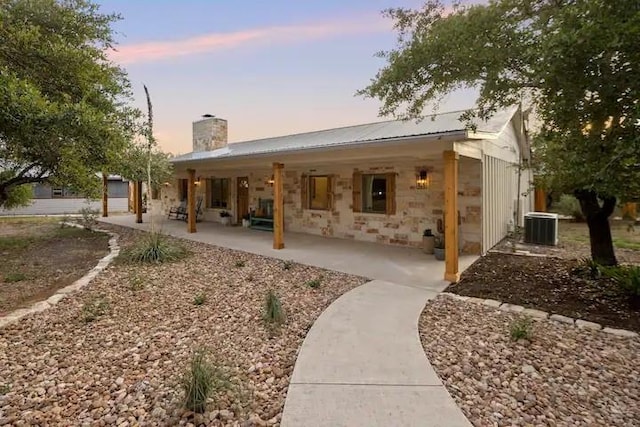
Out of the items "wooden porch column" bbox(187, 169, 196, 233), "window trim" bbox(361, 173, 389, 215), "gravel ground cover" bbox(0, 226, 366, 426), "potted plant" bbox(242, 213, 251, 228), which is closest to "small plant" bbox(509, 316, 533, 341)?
"gravel ground cover" bbox(0, 226, 366, 426)

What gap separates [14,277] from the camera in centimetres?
587

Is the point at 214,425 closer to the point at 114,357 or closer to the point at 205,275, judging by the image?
the point at 114,357

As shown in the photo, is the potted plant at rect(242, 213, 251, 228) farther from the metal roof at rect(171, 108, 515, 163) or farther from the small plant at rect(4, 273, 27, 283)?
the small plant at rect(4, 273, 27, 283)

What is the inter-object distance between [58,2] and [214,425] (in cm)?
757

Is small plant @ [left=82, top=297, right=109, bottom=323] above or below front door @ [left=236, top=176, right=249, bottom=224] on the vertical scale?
below

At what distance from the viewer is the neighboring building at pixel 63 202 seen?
68.2ft

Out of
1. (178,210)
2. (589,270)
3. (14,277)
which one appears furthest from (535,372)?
(178,210)

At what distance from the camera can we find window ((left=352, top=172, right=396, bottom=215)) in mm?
8656

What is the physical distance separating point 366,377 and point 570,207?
14401 mm

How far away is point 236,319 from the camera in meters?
4.02

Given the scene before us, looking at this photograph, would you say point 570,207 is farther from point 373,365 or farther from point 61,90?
point 61,90

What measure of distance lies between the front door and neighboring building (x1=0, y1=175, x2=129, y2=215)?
40.0 feet

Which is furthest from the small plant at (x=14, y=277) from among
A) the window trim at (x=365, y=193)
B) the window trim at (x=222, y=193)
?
the window trim at (x=222, y=193)

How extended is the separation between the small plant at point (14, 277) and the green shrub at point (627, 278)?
898 centimetres
